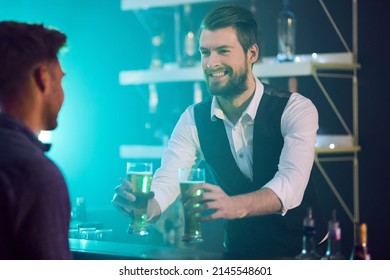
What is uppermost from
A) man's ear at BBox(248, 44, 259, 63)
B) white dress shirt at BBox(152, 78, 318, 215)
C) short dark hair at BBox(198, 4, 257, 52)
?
short dark hair at BBox(198, 4, 257, 52)

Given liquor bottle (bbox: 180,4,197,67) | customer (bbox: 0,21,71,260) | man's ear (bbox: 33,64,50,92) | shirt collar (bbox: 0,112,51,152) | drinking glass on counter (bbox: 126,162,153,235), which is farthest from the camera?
liquor bottle (bbox: 180,4,197,67)

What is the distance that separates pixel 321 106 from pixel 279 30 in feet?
1.23

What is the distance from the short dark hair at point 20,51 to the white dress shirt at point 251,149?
933mm

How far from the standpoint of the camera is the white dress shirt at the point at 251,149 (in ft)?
7.59

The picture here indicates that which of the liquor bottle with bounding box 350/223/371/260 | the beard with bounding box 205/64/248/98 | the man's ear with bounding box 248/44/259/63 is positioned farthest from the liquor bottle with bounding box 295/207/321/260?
the man's ear with bounding box 248/44/259/63

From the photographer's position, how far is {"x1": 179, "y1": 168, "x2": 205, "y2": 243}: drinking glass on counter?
2035mm

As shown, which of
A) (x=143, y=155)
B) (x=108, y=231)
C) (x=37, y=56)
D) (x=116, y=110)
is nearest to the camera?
(x=37, y=56)

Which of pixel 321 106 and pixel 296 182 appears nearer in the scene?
pixel 296 182

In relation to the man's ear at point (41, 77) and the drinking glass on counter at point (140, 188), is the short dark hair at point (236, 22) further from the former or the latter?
the man's ear at point (41, 77)

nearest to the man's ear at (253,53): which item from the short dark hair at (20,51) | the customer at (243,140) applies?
the customer at (243,140)

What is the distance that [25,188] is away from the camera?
1.31m

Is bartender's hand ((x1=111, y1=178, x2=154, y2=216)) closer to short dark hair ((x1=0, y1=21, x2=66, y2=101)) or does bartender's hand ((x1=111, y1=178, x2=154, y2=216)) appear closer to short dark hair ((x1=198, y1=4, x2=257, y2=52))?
short dark hair ((x1=0, y1=21, x2=66, y2=101))

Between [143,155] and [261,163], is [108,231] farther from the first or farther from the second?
[143,155]

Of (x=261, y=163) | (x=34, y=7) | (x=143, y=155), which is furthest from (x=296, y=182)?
(x=34, y=7)
